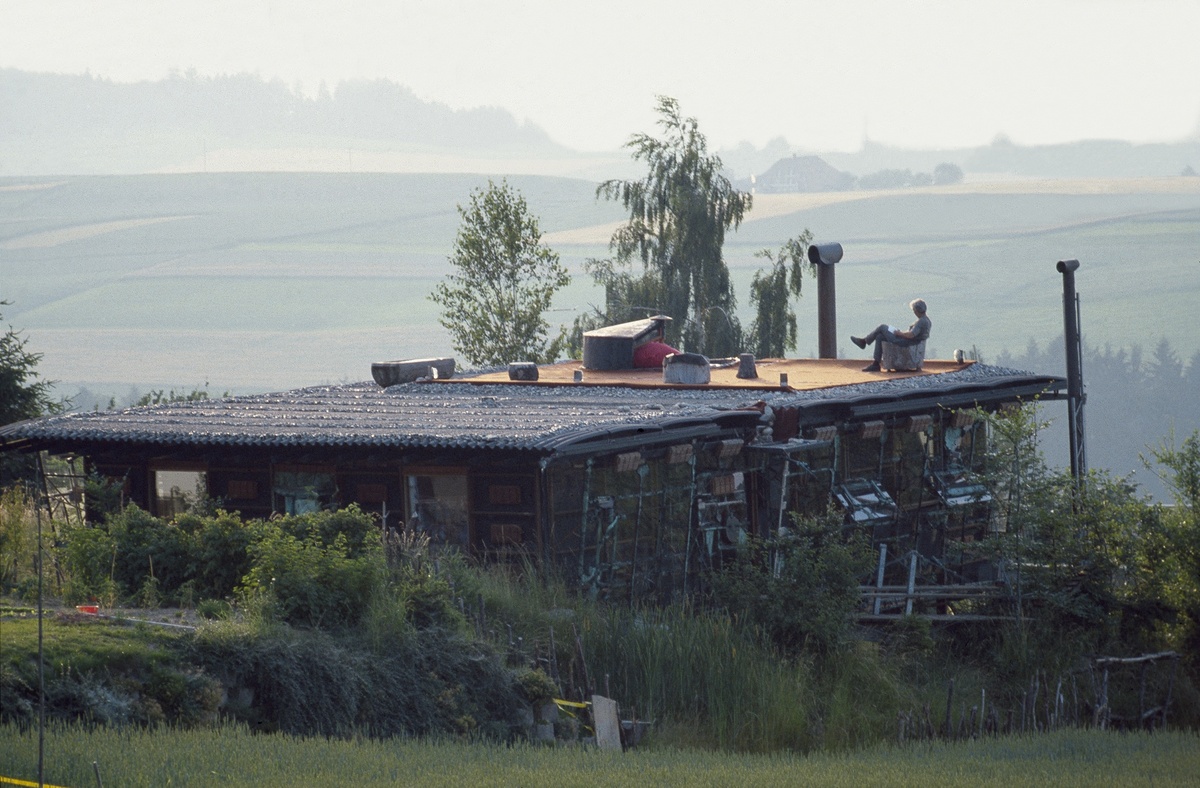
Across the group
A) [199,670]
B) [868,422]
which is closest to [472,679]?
[199,670]

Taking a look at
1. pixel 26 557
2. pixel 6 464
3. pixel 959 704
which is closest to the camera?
pixel 26 557

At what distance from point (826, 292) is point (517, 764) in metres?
25.4

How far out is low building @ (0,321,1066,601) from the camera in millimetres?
21859

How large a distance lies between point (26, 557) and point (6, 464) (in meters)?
16.1

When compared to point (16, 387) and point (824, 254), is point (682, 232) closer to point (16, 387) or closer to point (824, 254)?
point (824, 254)

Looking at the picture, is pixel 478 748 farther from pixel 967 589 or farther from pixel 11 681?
pixel 967 589

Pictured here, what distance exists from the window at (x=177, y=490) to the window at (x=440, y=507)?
342 cm

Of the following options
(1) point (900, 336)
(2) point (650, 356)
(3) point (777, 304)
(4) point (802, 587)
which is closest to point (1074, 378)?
(1) point (900, 336)

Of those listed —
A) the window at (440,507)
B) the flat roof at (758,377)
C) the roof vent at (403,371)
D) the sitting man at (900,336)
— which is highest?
the sitting man at (900,336)

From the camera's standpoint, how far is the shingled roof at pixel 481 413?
21.8 metres

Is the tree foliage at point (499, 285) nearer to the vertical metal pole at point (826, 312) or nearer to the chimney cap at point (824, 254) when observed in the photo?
the vertical metal pole at point (826, 312)

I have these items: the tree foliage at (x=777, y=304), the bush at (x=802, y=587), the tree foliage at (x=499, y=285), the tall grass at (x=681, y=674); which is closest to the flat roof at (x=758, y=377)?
the bush at (x=802, y=587)

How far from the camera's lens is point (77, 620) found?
49.9 ft

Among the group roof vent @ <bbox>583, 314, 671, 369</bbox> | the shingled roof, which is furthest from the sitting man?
roof vent @ <bbox>583, 314, 671, 369</bbox>
